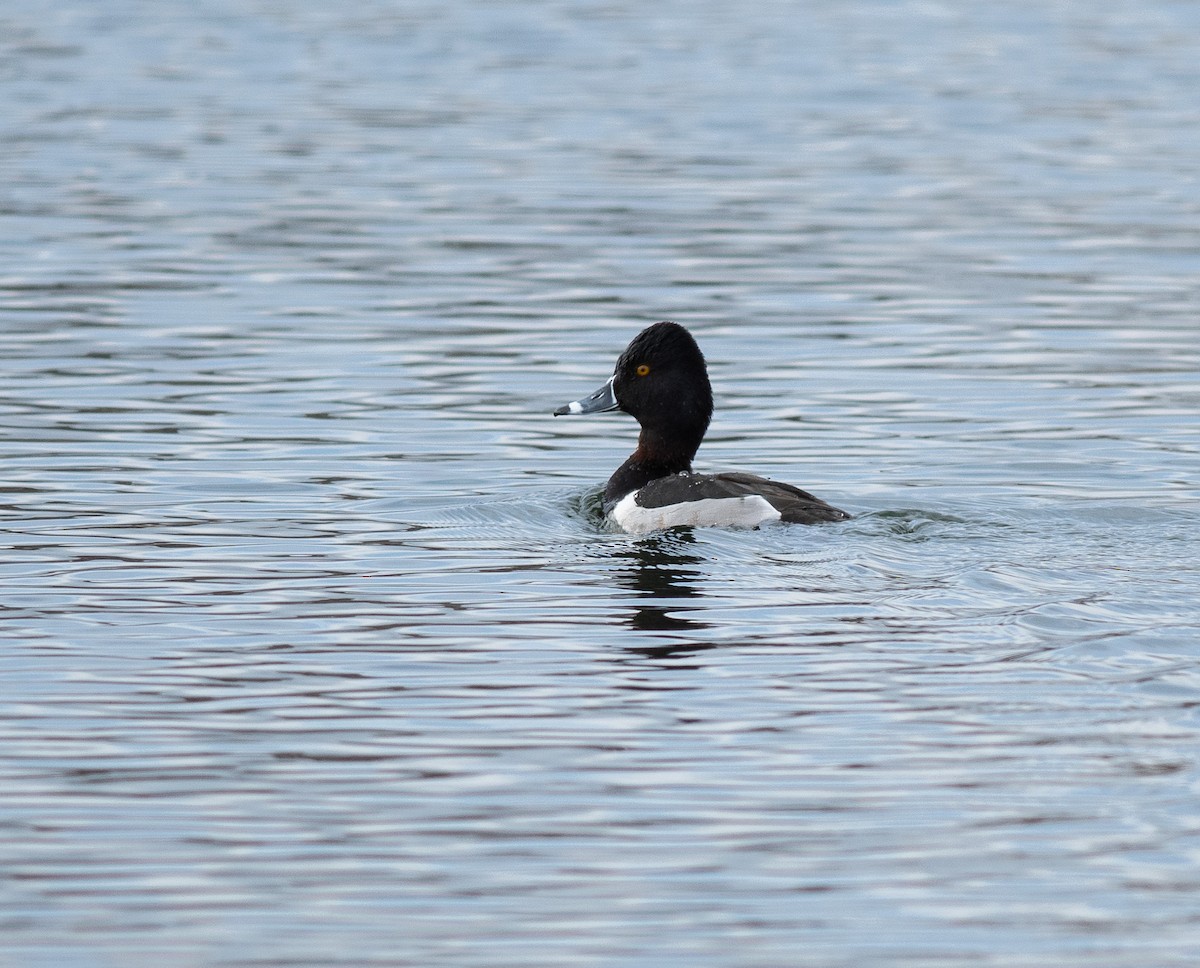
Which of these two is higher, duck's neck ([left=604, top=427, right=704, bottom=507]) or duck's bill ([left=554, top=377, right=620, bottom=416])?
duck's bill ([left=554, top=377, right=620, bottom=416])

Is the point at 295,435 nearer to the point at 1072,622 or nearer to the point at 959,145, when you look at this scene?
the point at 1072,622

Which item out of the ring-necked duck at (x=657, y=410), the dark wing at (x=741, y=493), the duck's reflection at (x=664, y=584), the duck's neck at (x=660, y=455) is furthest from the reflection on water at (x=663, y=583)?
the duck's neck at (x=660, y=455)

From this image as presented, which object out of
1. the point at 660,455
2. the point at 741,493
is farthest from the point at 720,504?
the point at 660,455

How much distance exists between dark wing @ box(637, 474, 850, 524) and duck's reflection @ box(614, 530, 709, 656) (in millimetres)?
236

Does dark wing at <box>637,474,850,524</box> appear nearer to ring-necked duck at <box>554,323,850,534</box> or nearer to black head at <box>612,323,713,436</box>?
ring-necked duck at <box>554,323,850,534</box>

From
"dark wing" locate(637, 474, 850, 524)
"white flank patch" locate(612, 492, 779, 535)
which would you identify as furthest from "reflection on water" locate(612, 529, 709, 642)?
"dark wing" locate(637, 474, 850, 524)

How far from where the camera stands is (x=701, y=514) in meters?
10.9

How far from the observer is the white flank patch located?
34.8 ft

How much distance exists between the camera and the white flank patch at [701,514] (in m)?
10.6

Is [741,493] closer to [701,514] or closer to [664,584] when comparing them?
[701,514]

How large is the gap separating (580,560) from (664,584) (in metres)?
0.70

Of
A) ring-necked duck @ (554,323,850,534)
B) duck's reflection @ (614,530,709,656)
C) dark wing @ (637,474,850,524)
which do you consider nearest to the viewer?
duck's reflection @ (614,530,709,656)

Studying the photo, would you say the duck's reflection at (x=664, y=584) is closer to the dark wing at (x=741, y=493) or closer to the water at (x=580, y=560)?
the water at (x=580, y=560)

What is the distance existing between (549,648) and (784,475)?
439 cm
